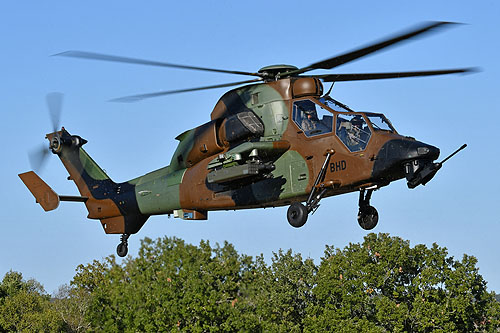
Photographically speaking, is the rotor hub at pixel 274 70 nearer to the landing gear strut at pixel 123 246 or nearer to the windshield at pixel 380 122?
the windshield at pixel 380 122

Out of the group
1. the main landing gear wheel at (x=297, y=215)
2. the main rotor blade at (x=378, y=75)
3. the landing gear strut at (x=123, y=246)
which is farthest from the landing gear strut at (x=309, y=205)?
the landing gear strut at (x=123, y=246)

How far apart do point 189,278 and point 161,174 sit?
76.7 feet

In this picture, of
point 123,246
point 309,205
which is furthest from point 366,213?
point 123,246

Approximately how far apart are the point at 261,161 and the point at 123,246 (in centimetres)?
929

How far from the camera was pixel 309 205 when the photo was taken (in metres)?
21.7

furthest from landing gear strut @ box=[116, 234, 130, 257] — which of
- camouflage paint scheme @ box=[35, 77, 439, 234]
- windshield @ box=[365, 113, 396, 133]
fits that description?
windshield @ box=[365, 113, 396, 133]

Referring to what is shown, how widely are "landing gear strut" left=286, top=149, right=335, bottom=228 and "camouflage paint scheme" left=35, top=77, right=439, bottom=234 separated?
15cm

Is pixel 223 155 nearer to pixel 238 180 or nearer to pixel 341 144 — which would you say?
pixel 238 180

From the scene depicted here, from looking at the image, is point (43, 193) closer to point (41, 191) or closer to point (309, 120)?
point (41, 191)

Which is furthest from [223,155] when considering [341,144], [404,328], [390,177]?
[404,328]

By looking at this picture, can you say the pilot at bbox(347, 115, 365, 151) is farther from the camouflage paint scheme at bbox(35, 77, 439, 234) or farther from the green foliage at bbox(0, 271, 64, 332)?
the green foliage at bbox(0, 271, 64, 332)

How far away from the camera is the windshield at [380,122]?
846 inches

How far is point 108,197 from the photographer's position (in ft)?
96.2

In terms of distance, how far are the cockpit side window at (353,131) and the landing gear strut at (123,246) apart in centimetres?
1123
